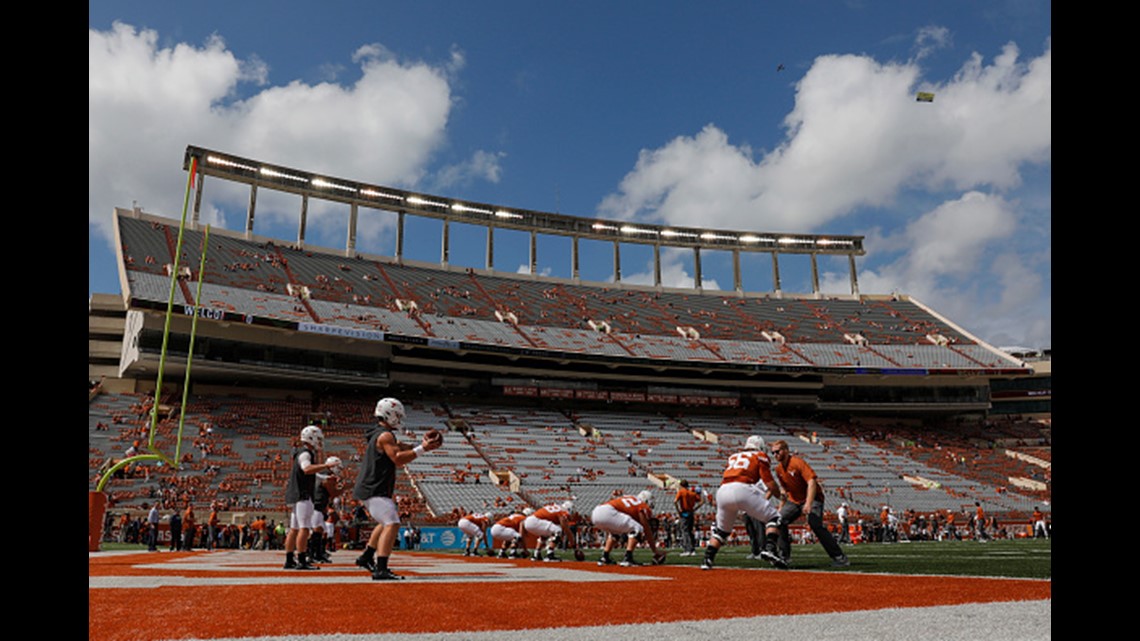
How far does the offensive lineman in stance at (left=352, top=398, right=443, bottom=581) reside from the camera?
665 cm

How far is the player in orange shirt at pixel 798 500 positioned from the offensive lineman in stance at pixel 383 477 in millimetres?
4355

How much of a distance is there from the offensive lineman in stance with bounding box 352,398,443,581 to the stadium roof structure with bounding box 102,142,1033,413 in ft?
93.5

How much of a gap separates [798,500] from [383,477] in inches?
203

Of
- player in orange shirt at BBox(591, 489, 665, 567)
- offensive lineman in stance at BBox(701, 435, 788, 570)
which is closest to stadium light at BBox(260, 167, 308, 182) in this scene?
player in orange shirt at BBox(591, 489, 665, 567)

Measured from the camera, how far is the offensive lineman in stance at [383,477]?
6.65 meters

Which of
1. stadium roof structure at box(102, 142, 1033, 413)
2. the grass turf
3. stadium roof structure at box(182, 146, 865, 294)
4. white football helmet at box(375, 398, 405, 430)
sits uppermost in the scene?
stadium roof structure at box(182, 146, 865, 294)

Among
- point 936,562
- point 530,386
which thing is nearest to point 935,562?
point 936,562

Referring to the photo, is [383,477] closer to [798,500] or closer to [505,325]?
[798,500]

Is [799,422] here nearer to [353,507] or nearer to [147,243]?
[353,507]

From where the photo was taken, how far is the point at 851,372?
46.2 m

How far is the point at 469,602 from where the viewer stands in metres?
4.31

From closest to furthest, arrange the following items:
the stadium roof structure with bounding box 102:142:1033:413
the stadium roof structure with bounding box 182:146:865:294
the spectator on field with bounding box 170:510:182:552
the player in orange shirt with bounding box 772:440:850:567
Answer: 1. the player in orange shirt with bounding box 772:440:850:567
2. the spectator on field with bounding box 170:510:182:552
3. the stadium roof structure with bounding box 102:142:1033:413
4. the stadium roof structure with bounding box 182:146:865:294

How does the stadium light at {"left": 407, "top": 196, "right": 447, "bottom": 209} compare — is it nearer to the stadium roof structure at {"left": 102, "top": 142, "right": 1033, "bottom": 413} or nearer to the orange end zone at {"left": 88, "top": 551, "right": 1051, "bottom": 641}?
the stadium roof structure at {"left": 102, "top": 142, "right": 1033, "bottom": 413}
